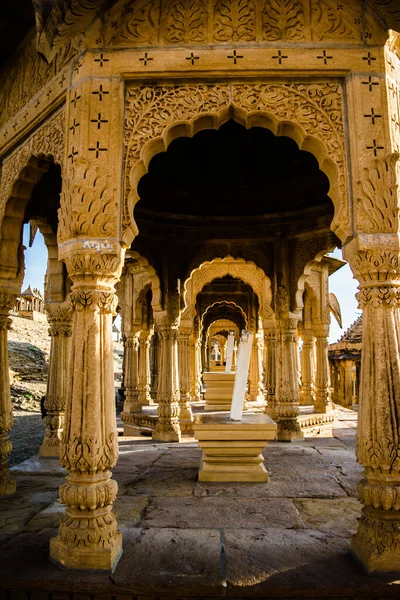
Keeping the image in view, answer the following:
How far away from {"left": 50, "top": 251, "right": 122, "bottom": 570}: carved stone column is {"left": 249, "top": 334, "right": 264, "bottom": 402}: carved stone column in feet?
51.6

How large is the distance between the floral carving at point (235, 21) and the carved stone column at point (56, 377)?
5.24 meters

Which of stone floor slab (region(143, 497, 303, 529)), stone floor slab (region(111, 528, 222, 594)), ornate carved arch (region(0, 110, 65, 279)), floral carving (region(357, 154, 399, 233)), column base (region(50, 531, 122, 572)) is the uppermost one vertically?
ornate carved arch (region(0, 110, 65, 279))

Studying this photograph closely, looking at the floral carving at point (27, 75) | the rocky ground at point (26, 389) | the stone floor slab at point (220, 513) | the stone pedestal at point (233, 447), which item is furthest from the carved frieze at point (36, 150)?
the rocky ground at point (26, 389)

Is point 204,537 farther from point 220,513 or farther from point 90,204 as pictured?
point 90,204

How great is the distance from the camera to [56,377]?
8.31 meters

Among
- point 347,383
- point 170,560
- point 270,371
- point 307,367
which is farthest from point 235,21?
point 347,383

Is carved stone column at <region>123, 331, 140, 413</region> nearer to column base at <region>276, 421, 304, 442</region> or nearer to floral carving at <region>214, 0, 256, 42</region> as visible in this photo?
column base at <region>276, 421, 304, 442</region>

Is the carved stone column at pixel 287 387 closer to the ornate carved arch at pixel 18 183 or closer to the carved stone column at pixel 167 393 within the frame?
the carved stone column at pixel 167 393

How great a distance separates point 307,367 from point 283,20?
43.6 ft

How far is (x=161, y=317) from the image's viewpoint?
34.8 feet

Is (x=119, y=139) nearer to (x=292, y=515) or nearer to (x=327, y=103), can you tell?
(x=327, y=103)

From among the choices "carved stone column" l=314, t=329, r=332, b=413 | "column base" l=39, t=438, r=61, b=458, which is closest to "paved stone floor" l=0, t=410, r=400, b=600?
"column base" l=39, t=438, r=61, b=458

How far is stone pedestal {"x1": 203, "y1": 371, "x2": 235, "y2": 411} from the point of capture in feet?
40.2

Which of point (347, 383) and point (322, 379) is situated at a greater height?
point (322, 379)
